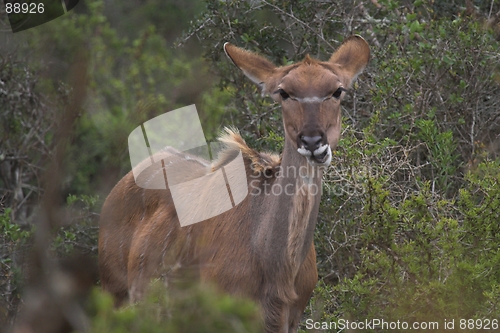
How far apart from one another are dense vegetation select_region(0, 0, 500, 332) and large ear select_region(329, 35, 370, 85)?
0.69 meters

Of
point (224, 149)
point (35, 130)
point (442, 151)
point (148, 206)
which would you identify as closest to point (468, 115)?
point (442, 151)

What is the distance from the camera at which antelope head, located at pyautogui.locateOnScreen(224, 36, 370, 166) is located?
4367 mm

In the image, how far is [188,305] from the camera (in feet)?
8.70

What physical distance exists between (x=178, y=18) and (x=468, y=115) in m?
7.63

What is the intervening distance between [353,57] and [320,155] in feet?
3.62

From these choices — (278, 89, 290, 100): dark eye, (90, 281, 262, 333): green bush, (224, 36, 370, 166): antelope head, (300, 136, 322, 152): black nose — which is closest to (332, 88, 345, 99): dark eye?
(224, 36, 370, 166): antelope head

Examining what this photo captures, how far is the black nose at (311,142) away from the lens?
4.32 meters

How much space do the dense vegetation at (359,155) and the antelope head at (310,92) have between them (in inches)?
16.4

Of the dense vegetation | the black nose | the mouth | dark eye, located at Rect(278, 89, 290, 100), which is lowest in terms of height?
the dense vegetation

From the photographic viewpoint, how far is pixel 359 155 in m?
5.62

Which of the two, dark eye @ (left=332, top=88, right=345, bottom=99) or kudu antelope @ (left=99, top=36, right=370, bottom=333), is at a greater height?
dark eye @ (left=332, top=88, right=345, bottom=99)

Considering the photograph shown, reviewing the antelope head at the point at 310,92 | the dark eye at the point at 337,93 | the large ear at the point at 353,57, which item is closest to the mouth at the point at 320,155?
the antelope head at the point at 310,92

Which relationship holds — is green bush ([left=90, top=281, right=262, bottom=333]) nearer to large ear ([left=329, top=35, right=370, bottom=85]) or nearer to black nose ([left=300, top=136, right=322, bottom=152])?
black nose ([left=300, top=136, right=322, bottom=152])

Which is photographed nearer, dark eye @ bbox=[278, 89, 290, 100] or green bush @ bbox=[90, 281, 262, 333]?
green bush @ bbox=[90, 281, 262, 333]
